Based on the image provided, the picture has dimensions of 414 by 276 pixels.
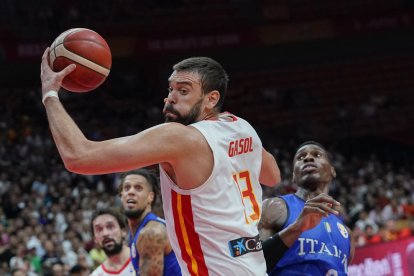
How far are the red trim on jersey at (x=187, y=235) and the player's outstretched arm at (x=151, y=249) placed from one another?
6.51ft

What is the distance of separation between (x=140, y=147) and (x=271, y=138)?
21.0 metres

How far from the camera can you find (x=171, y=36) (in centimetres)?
2470

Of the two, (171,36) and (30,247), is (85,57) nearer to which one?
(30,247)

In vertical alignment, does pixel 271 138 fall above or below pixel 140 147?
above

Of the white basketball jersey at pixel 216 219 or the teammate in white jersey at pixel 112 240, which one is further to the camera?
the teammate in white jersey at pixel 112 240

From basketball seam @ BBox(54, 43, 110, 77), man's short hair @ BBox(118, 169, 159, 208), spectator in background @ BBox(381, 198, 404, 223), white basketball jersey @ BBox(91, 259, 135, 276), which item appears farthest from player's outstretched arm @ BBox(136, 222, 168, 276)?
spectator in background @ BBox(381, 198, 404, 223)

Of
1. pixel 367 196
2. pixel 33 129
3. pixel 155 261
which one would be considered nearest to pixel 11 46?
pixel 33 129

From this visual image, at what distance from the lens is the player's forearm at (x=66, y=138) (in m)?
3.35

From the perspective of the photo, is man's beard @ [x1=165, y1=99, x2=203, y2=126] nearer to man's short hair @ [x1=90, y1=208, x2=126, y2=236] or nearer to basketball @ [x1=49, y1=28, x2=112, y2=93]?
basketball @ [x1=49, y1=28, x2=112, y2=93]

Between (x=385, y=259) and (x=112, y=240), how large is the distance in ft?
13.4

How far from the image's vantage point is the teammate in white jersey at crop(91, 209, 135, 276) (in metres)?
7.18

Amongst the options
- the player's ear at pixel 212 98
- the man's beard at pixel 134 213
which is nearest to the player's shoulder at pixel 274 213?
the man's beard at pixel 134 213

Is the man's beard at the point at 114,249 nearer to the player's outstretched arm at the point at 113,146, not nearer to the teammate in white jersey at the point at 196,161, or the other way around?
the teammate in white jersey at the point at 196,161

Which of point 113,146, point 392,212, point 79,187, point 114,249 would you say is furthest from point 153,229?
point 392,212
